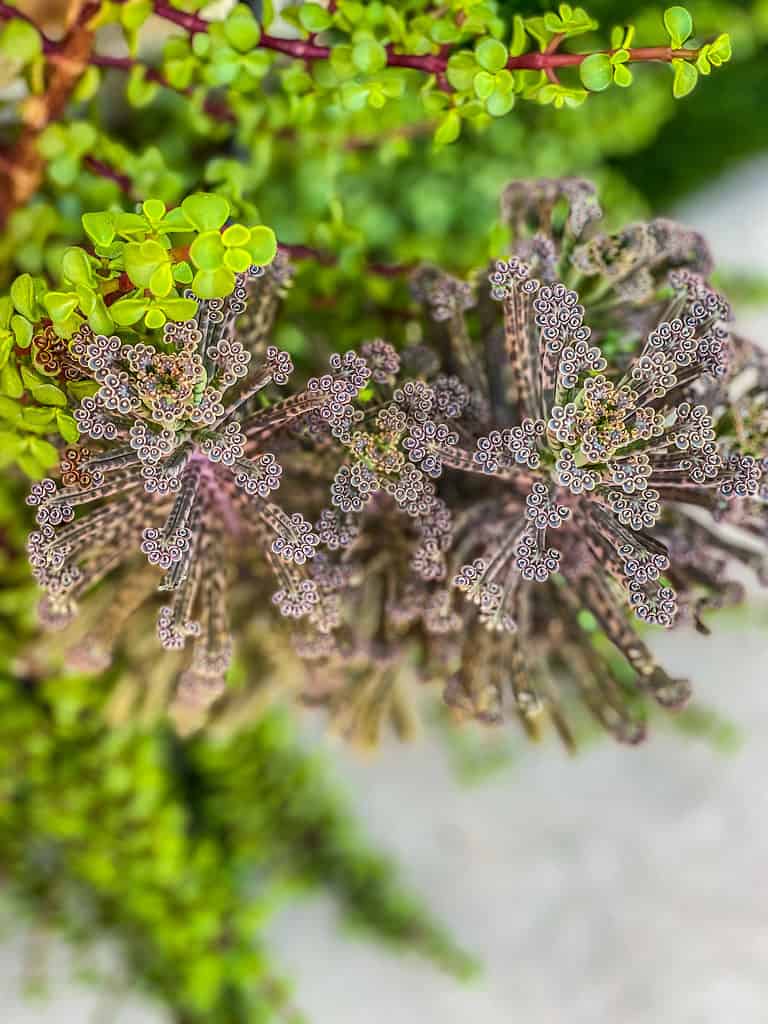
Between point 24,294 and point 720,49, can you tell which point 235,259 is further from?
point 720,49

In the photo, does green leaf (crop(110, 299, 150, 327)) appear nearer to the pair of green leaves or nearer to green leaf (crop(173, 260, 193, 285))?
green leaf (crop(173, 260, 193, 285))

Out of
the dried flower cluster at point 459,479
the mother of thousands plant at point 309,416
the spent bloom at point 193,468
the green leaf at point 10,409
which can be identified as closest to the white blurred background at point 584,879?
the mother of thousands plant at point 309,416

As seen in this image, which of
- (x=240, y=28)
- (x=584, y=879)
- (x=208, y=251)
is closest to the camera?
(x=208, y=251)

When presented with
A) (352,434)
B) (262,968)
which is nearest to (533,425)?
(352,434)

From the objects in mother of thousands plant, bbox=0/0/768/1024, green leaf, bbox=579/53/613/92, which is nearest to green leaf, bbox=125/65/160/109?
mother of thousands plant, bbox=0/0/768/1024

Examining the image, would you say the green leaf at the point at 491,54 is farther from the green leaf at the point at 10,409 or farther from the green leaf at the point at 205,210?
the green leaf at the point at 10,409

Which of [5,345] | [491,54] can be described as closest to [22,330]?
[5,345]

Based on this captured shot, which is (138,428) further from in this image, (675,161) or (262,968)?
(675,161)
